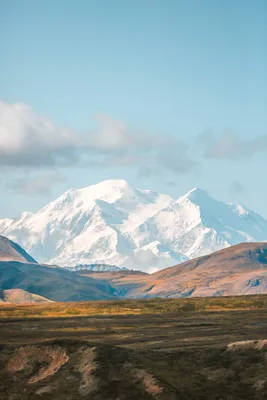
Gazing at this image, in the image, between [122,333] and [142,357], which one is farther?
[122,333]

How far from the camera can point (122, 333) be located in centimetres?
13900

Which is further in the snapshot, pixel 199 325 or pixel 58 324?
pixel 58 324

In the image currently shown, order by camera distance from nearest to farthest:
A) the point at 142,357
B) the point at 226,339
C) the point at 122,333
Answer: the point at 142,357 → the point at 226,339 → the point at 122,333

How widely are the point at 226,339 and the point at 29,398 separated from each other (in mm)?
44967

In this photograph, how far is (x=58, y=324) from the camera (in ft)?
564

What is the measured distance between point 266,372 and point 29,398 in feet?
94.2

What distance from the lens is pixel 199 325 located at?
508ft

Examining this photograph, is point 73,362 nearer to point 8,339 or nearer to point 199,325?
point 8,339

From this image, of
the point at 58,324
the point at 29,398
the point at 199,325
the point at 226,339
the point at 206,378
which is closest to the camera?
the point at 29,398

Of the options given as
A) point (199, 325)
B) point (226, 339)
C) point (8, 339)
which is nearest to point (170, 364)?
point (226, 339)

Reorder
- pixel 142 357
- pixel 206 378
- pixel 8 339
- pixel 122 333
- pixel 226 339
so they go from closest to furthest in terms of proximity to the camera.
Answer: pixel 206 378, pixel 142 357, pixel 226 339, pixel 8 339, pixel 122 333

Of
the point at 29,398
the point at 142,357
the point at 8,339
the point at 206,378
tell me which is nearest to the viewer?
the point at 29,398

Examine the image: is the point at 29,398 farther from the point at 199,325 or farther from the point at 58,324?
the point at 58,324

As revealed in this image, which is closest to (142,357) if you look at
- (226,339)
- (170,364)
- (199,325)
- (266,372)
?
(170,364)
